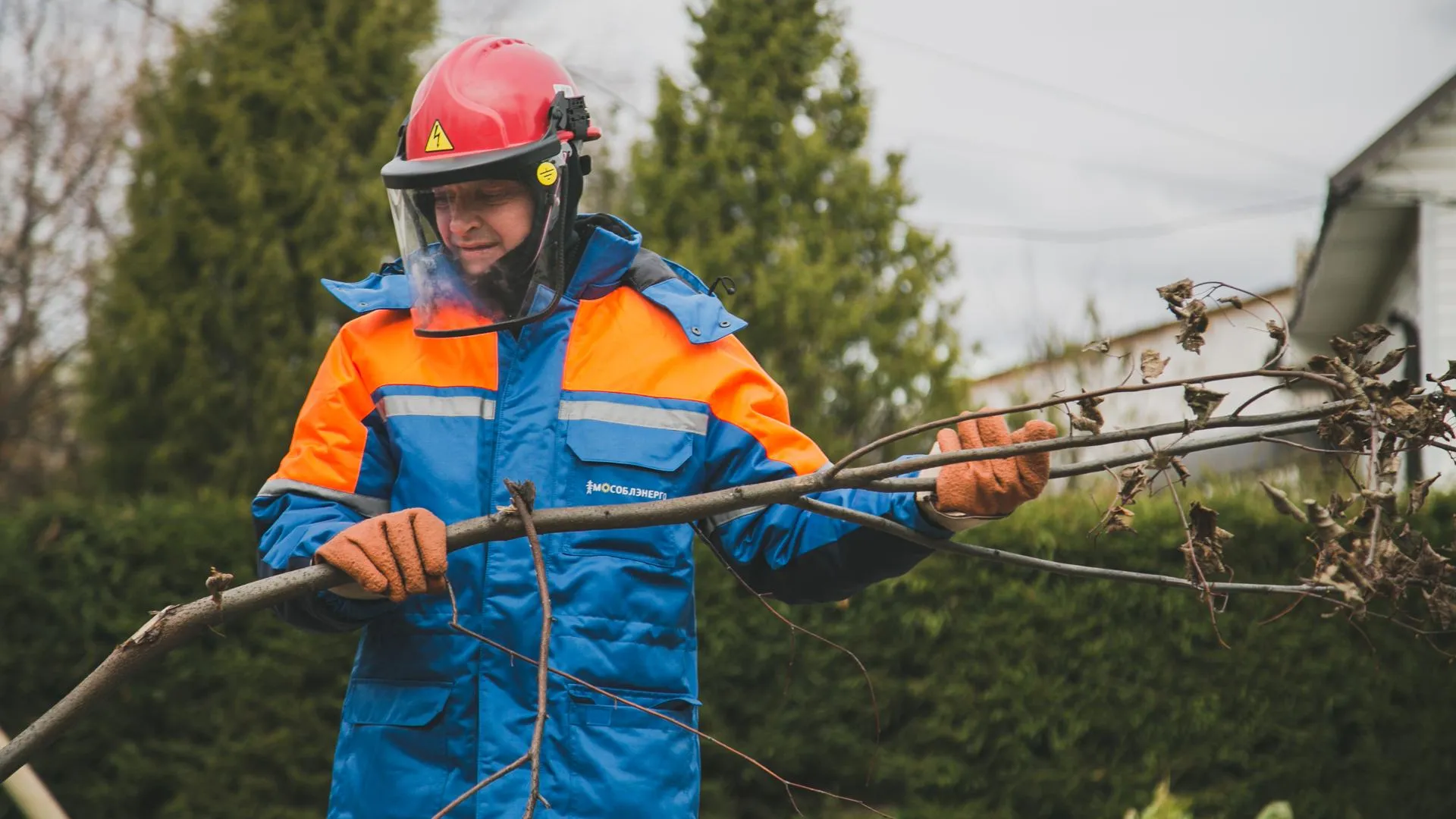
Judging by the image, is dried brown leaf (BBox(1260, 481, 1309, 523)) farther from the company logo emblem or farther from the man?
Answer: the company logo emblem

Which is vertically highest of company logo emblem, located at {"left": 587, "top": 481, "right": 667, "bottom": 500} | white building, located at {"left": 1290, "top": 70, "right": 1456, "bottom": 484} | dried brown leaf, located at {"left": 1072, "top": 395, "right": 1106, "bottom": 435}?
white building, located at {"left": 1290, "top": 70, "right": 1456, "bottom": 484}

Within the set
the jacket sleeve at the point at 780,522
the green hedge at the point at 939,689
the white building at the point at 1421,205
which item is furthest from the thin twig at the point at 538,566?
the white building at the point at 1421,205

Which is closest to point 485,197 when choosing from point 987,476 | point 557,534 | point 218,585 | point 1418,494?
point 557,534

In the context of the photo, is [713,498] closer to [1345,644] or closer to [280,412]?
[1345,644]

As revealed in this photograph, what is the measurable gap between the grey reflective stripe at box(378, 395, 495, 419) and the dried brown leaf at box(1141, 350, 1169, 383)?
1.17 metres

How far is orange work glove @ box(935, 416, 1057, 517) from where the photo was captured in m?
2.00

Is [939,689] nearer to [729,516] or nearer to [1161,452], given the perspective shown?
[729,516]

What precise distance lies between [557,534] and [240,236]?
19.5ft

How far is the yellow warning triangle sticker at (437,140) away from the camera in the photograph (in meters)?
2.42

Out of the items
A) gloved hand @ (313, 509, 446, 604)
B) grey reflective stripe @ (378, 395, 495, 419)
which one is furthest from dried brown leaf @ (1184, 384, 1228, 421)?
grey reflective stripe @ (378, 395, 495, 419)

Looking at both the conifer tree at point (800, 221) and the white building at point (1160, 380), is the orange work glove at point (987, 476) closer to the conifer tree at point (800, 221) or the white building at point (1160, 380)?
the white building at point (1160, 380)

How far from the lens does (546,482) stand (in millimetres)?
2299

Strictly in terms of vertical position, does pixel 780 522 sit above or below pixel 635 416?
below

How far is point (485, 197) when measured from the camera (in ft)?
8.02
